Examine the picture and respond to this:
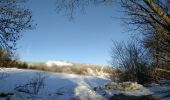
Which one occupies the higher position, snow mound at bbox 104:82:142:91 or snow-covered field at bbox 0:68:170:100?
snow mound at bbox 104:82:142:91

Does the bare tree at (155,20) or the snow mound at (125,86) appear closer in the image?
the bare tree at (155,20)

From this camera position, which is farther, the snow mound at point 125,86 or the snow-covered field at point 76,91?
the snow mound at point 125,86

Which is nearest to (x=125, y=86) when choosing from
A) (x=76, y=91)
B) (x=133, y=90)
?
(x=133, y=90)

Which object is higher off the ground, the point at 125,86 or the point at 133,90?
the point at 125,86

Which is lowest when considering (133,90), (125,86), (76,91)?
(76,91)

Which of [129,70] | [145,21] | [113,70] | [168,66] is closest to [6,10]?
[145,21]

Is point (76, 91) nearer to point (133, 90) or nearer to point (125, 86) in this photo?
point (125, 86)

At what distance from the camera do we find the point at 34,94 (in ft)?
58.4

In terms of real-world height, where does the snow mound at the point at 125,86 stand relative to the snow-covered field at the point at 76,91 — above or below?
above

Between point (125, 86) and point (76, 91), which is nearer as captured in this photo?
point (76, 91)

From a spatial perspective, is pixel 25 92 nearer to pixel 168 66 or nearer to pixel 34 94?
pixel 34 94

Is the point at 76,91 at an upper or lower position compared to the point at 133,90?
lower

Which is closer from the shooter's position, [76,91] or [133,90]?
[133,90]

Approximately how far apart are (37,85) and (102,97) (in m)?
4.83
